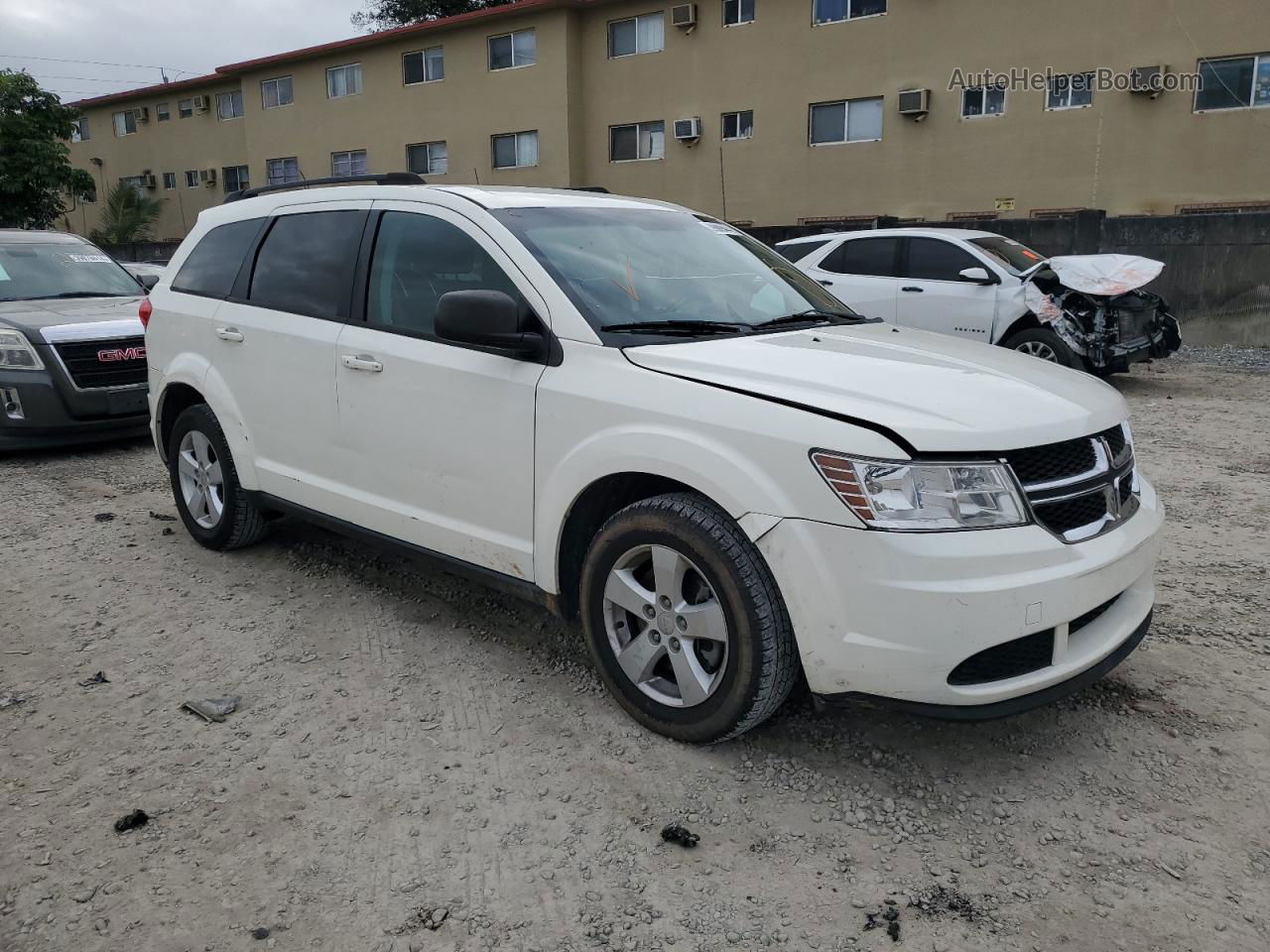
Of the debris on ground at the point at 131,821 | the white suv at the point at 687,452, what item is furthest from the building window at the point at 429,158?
the debris on ground at the point at 131,821

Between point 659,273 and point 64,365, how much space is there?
577 centimetres

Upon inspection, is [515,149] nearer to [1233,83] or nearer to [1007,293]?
[1233,83]

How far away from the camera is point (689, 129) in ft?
75.2

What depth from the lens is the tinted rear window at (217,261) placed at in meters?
4.74

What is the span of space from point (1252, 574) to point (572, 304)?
11.6 ft

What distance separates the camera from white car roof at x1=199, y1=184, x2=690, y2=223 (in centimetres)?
377

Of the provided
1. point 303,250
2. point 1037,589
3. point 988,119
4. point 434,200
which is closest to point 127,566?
point 303,250

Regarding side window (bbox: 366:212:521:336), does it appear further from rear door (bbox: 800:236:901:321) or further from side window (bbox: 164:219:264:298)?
rear door (bbox: 800:236:901:321)

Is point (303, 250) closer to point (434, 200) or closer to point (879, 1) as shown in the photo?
point (434, 200)

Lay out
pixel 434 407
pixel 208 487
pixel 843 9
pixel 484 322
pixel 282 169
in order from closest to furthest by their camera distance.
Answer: pixel 484 322 < pixel 434 407 < pixel 208 487 < pixel 843 9 < pixel 282 169

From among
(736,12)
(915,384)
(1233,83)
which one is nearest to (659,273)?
(915,384)

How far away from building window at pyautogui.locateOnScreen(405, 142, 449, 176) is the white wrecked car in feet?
61.9

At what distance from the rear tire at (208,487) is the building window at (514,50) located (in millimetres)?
22535

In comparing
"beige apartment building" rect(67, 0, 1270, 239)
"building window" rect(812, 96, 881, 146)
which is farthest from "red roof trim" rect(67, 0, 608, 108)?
"building window" rect(812, 96, 881, 146)
